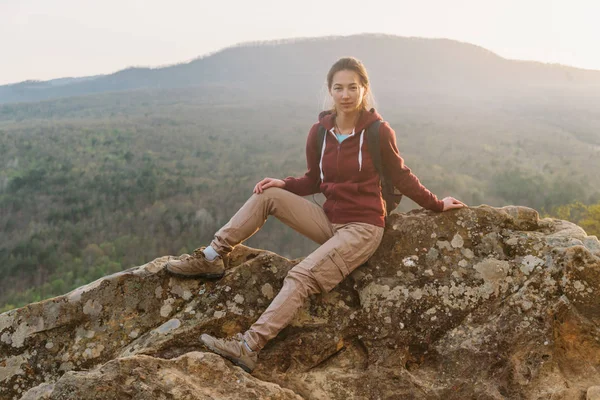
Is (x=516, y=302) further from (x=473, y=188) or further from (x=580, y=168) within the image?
(x=580, y=168)

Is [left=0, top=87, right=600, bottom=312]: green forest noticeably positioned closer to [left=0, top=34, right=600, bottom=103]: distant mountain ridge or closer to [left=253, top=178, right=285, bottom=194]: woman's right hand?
[left=253, top=178, right=285, bottom=194]: woman's right hand

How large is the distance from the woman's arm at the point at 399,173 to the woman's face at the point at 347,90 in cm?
37

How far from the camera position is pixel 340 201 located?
4.62 m

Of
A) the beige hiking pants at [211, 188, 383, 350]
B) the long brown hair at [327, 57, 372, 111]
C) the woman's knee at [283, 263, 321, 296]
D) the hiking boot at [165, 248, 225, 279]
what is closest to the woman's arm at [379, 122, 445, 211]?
the long brown hair at [327, 57, 372, 111]

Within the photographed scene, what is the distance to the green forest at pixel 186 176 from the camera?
22.2 m

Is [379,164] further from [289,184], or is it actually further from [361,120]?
[289,184]

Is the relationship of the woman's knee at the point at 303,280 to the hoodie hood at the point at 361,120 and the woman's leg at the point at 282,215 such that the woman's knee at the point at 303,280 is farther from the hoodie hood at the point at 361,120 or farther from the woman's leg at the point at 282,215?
the hoodie hood at the point at 361,120

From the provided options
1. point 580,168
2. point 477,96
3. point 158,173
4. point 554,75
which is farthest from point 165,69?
point 580,168

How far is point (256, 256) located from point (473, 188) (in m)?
27.1

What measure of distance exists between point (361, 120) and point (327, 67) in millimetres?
139549

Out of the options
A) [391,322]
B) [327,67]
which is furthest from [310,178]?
[327,67]

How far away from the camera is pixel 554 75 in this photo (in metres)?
122

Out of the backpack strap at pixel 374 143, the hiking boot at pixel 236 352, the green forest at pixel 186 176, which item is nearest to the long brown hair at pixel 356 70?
the backpack strap at pixel 374 143

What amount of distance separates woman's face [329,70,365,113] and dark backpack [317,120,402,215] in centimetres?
30
